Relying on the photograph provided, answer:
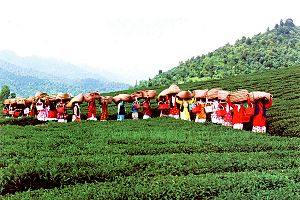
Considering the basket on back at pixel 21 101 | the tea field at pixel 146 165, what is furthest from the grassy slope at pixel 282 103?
the basket on back at pixel 21 101

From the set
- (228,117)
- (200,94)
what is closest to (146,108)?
(200,94)

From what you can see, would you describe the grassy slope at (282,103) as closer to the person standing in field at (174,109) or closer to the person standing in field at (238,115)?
the person standing in field at (238,115)

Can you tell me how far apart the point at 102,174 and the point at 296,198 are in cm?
345

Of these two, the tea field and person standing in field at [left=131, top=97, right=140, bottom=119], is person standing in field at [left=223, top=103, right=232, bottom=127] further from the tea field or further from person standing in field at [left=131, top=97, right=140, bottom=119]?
person standing in field at [left=131, top=97, right=140, bottom=119]

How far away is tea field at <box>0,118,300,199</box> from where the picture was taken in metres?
7.68

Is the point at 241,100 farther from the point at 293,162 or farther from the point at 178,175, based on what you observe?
the point at 178,175

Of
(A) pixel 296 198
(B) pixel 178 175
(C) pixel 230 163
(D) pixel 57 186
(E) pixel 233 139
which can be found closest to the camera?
Answer: (A) pixel 296 198

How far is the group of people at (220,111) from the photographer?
15.6 meters

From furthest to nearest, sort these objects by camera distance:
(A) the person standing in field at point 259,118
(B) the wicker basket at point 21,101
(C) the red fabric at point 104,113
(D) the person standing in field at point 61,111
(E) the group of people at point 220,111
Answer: (B) the wicker basket at point 21,101
(D) the person standing in field at point 61,111
(C) the red fabric at point 104,113
(E) the group of people at point 220,111
(A) the person standing in field at point 259,118

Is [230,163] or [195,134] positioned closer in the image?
[230,163]

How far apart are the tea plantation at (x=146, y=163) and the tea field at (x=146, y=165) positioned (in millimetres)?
16

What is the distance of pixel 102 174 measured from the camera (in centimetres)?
884

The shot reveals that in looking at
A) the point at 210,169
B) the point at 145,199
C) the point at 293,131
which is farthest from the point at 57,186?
the point at 293,131

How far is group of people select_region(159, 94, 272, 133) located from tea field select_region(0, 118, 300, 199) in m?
2.08
